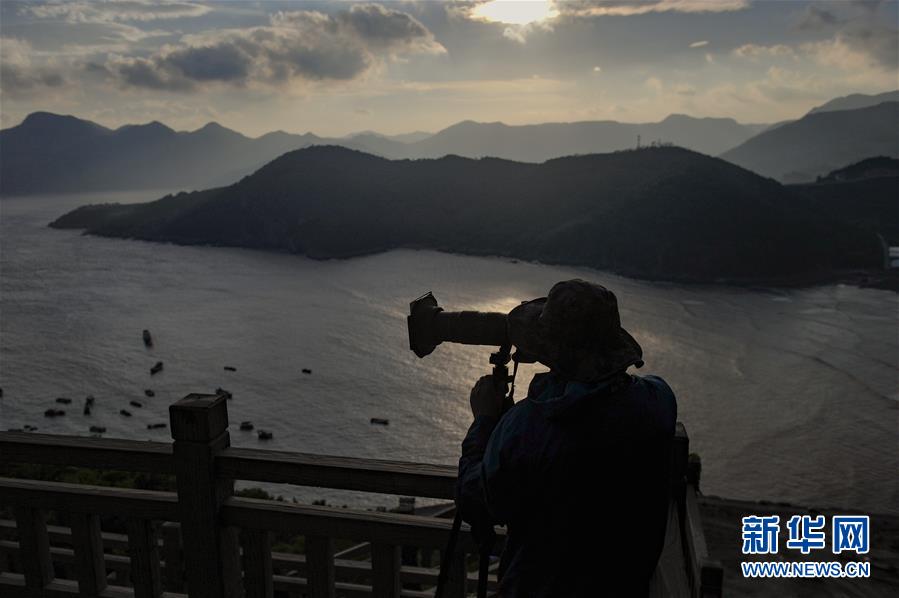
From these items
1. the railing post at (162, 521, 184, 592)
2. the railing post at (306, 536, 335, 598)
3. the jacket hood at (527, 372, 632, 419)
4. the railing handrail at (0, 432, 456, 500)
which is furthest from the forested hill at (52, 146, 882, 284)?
the jacket hood at (527, 372, 632, 419)

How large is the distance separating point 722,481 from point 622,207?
237 feet

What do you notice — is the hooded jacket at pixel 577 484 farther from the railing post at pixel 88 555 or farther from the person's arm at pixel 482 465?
the railing post at pixel 88 555

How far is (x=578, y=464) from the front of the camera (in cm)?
195

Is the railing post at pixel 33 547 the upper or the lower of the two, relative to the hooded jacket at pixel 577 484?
lower

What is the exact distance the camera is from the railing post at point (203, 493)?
10.8 feet

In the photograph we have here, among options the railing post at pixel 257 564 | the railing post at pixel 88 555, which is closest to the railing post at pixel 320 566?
the railing post at pixel 257 564

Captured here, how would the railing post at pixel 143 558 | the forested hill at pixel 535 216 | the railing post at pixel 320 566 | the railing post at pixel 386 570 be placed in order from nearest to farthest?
the railing post at pixel 386 570 → the railing post at pixel 320 566 → the railing post at pixel 143 558 → the forested hill at pixel 535 216

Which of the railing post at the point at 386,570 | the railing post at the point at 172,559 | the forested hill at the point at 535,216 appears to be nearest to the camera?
the railing post at the point at 386,570

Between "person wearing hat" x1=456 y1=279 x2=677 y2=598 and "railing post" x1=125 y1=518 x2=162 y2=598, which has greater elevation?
"person wearing hat" x1=456 y1=279 x2=677 y2=598

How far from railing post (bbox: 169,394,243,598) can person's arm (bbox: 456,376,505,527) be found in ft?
5.16

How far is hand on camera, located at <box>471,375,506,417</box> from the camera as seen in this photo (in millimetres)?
2275

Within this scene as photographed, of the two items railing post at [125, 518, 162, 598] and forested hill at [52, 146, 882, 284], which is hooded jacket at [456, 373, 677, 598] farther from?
A: forested hill at [52, 146, 882, 284]

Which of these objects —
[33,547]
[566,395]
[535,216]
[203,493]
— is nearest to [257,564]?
[203,493]

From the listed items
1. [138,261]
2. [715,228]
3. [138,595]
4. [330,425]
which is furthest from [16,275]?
[138,595]
